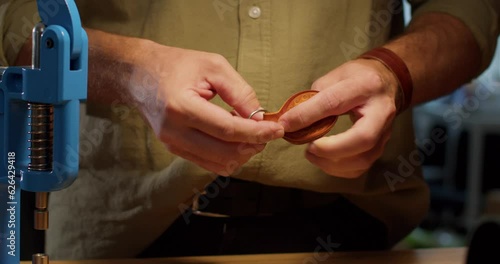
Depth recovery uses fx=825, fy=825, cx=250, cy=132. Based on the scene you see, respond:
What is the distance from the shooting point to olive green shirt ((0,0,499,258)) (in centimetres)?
92

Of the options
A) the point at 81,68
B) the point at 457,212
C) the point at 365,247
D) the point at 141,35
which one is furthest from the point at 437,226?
the point at 81,68

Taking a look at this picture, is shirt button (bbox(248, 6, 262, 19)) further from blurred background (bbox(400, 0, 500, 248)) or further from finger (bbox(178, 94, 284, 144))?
blurred background (bbox(400, 0, 500, 248))

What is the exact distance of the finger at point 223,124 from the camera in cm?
72

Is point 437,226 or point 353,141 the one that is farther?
point 437,226

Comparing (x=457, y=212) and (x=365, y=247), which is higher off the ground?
(x=365, y=247)

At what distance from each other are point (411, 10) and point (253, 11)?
230mm

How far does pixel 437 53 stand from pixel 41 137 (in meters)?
0.52

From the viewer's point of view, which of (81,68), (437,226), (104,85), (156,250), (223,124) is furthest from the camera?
(437,226)

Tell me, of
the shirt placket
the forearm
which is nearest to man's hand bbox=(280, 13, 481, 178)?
the forearm

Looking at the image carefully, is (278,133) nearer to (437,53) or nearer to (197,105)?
(197,105)

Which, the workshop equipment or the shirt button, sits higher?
the shirt button

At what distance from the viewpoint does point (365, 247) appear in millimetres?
1018

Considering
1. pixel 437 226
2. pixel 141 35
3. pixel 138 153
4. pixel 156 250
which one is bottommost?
pixel 437 226

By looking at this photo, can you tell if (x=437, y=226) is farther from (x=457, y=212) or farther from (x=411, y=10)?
(x=411, y=10)
